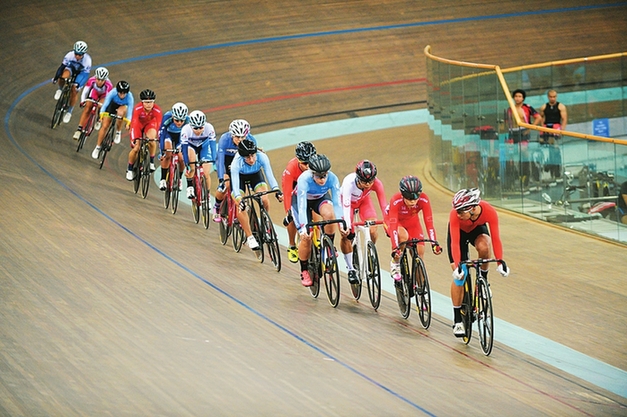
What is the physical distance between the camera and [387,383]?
19.8 ft

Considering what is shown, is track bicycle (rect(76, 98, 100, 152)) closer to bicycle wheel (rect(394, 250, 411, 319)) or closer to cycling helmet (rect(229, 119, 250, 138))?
cycling helmet (rect(229, 119, 250, 138))

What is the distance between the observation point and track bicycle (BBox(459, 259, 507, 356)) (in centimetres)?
661

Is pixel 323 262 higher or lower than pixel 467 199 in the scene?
Result: lower

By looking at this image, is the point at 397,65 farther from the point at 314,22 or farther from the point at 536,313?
the point at 536,313

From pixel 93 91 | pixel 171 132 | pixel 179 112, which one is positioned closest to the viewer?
pixel 179 112

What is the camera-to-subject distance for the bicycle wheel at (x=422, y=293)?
708 cm

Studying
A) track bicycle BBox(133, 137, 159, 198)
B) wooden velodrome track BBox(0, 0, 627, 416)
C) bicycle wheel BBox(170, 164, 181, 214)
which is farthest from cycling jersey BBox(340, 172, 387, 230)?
track bicycle BBox(133, 137, 159, 198)

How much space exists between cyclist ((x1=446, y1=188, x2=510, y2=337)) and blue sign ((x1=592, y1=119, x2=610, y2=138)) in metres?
8.25

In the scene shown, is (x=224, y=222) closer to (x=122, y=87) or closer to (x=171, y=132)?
(x=171, y=132)

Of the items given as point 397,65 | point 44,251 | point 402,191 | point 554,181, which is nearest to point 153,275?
point 44,251

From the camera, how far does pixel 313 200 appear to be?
25.9ft

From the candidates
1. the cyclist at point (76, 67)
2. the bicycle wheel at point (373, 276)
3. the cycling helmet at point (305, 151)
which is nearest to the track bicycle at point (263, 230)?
the cycling helmet at point (305, 151)

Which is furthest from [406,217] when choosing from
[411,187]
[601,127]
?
[601,127]

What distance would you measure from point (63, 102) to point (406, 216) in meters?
8.09
